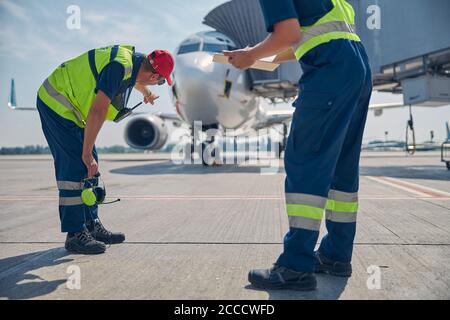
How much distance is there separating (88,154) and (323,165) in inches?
62.6

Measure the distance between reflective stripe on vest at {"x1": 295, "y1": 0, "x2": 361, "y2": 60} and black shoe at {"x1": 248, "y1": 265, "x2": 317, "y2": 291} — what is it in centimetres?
121

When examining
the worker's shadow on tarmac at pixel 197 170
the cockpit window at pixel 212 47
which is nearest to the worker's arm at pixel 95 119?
the worker's shadow on tarmac at pixel 197 170

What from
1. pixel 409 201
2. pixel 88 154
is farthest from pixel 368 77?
pixel 409 201

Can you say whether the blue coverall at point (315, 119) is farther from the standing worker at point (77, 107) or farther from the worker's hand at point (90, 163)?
the worker's hand at point (90, 163)

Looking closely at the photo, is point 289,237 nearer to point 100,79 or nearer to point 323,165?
point 323,165

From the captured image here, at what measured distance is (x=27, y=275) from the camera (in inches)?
87.3

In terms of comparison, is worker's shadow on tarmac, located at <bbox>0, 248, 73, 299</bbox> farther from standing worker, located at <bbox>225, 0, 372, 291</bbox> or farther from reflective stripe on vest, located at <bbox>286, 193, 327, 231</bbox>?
reflective stripe on vest, located at <bbox>286, 193, 327, 231</bbox>

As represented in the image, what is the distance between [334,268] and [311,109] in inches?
37.7


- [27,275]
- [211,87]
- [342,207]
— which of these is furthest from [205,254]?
[211,87]

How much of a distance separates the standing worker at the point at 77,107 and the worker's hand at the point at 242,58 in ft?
2.76

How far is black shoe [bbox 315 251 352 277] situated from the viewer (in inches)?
86.0

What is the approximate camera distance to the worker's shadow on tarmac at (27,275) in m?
1.93

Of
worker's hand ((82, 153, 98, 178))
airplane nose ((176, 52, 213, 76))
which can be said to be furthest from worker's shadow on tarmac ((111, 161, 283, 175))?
worker's hand ((82, 153, 98, 178))
